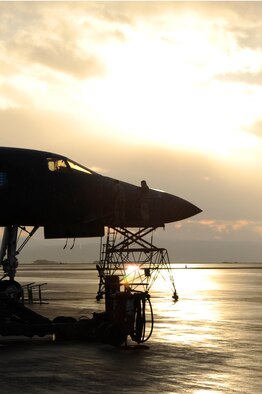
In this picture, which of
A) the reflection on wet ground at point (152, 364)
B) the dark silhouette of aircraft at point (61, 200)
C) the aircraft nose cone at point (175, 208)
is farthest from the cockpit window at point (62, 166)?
the reflection on wet ground at point (152, 364)

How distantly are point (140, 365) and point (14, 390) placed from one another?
3598 millimetres

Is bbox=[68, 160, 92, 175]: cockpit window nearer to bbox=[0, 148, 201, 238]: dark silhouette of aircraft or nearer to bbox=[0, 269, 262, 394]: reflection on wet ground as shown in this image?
bbox=[0, 148, 201, 238]: dark silhouette of aircraft

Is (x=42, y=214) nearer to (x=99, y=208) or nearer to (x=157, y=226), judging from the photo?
(x=99, y=208)

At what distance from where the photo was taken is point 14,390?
11.4m

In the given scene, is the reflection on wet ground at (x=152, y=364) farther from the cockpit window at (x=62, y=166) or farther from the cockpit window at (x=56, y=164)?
the cockpit window at (x=56, y=164)

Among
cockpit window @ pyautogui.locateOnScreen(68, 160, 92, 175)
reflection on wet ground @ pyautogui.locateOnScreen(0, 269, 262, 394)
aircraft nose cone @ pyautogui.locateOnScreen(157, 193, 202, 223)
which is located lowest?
reflection on wet ground @ pyautogui.locateOnScreen(0, 269, 262, 394)

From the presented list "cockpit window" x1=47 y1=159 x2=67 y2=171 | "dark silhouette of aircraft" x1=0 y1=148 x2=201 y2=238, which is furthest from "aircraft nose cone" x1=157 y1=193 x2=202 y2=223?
"cockpit window" x1=47 y1=159 x2=67 y2=171

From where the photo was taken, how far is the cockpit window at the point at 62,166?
2536 cm

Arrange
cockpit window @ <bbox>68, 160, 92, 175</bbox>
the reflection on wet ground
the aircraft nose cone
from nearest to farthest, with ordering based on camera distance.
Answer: the reflection on wet ground < cockpit window @ <bbox>68, 160, 92, 175</bbox> < the aircraft nose cone

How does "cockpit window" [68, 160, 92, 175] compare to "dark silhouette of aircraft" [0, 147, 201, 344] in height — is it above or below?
above

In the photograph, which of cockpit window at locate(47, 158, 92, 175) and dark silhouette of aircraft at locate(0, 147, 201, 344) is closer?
dark silhouette of aircraft at locate(0, 147, 201, 344)

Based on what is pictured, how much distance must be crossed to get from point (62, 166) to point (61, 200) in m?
1.44

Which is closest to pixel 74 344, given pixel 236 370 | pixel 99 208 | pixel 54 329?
pixel 54 329

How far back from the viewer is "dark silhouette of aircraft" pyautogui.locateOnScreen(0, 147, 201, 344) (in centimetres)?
2480
